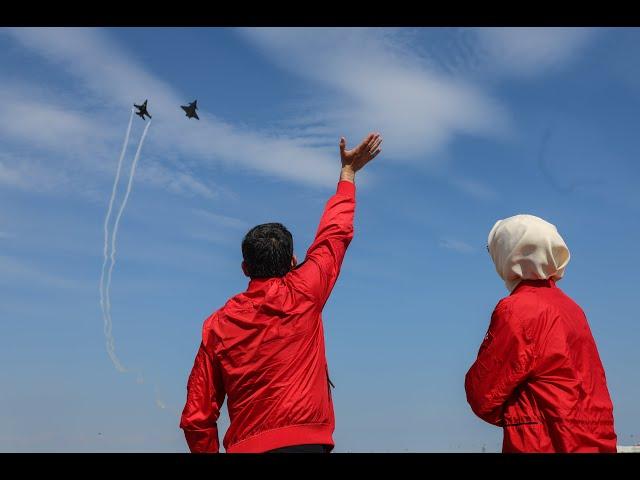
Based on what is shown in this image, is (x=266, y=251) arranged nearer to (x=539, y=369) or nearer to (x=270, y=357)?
(x=270, y=357)

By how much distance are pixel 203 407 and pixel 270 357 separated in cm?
93

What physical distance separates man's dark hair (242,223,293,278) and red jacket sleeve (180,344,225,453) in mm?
979

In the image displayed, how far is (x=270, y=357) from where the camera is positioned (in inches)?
274

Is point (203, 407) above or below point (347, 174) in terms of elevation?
below

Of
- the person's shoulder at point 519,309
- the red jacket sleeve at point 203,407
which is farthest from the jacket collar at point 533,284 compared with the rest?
the red jacket sleeve at point 203,407

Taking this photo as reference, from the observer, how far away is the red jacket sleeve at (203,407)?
7273mm

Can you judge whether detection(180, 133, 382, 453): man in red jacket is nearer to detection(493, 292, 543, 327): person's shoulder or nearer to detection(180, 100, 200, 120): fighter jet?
→ detection(493, 292, 543, 327): person's shoulder

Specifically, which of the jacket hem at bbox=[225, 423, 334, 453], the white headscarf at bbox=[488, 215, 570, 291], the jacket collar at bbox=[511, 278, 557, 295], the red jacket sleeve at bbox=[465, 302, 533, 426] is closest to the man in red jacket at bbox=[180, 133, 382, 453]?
the jacket hem at bbox=[225, 423, 334, 453]

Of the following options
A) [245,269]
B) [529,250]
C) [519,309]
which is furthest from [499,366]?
[245,269]

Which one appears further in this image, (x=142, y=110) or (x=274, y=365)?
(x=142, y=110)

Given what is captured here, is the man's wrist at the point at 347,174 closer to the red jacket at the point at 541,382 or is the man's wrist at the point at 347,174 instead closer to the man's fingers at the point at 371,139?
the man's fingers at the point at 371,139
